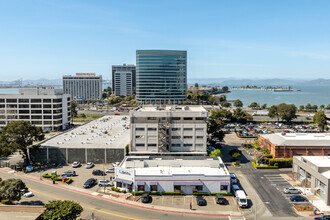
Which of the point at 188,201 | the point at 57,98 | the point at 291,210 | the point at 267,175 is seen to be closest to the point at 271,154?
the point at 267,175

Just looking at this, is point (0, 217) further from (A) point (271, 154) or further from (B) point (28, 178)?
(A) point (271, 154)

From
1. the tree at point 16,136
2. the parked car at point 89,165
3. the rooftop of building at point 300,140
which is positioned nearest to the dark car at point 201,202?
the parked car at point 89,165

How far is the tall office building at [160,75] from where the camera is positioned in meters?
177

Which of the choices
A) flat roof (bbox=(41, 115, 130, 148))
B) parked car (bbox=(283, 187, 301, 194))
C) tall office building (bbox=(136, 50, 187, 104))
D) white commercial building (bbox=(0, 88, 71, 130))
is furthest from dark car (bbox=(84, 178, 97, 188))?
tall office building (bbox=(136, 50, 187, 104))

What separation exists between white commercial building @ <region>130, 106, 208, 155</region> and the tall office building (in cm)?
12345

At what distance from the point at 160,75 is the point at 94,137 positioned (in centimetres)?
11786

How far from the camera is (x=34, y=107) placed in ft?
282

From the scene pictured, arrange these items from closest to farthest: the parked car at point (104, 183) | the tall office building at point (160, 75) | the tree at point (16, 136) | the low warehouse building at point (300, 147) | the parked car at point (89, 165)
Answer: the parked car at point (104, 183) < the parked car at point (89, 165) < the tree at point (16, 136) < the low warehouse building at point (300, 147) < the tall office building at point (160, 75)

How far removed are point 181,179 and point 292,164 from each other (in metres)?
24.9

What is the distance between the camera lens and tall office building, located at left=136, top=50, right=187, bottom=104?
580ft

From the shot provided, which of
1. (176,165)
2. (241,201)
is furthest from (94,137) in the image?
(241,201)

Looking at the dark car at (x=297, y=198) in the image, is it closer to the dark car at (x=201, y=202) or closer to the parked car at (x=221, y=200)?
the parked car at (x=221, y=200)

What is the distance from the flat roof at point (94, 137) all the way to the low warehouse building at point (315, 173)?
33382mm

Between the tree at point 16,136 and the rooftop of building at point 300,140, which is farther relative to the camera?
the rooftop of building at point 300,140
